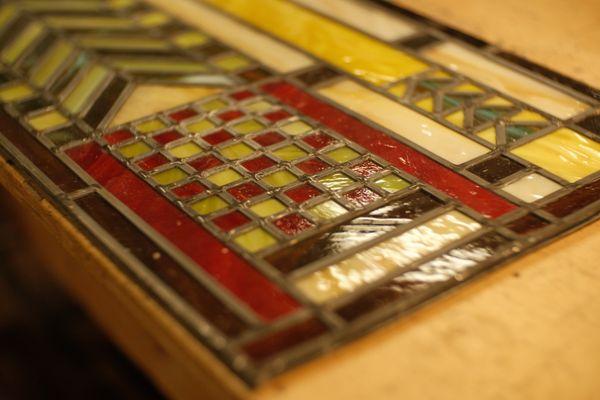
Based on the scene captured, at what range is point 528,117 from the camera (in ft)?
3.44

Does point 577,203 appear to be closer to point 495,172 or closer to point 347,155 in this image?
point 495,172

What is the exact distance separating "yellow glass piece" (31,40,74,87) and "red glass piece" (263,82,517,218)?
0.36m

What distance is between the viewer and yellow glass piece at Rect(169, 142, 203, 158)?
965 millimetres

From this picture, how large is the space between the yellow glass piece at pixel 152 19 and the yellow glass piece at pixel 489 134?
2.18 ft

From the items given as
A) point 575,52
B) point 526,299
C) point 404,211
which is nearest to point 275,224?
point 404,211

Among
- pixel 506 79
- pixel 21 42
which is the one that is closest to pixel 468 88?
pixel 506 79

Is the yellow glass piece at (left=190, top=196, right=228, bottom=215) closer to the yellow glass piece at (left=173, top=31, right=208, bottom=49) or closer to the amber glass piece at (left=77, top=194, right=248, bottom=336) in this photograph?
the amber glass piece at (left=77, top=194, right=248, bottom=336)

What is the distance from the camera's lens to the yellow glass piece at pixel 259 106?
1072 millimetres

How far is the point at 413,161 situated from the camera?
3.12 feet

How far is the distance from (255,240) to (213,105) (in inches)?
13.6

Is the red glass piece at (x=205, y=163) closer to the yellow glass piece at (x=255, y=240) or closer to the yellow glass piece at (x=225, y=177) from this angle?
the yellow glass piece at (x=225, y=177)

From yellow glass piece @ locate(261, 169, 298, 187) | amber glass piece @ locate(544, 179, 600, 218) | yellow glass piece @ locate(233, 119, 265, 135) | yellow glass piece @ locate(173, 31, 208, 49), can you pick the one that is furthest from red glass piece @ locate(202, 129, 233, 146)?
amber glass piece @ locate(544, 179, 600, 218)

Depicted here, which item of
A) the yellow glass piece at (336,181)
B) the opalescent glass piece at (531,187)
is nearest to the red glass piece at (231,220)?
the yellow glass piece at (336,181)

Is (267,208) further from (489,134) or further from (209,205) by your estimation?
(489,134)
